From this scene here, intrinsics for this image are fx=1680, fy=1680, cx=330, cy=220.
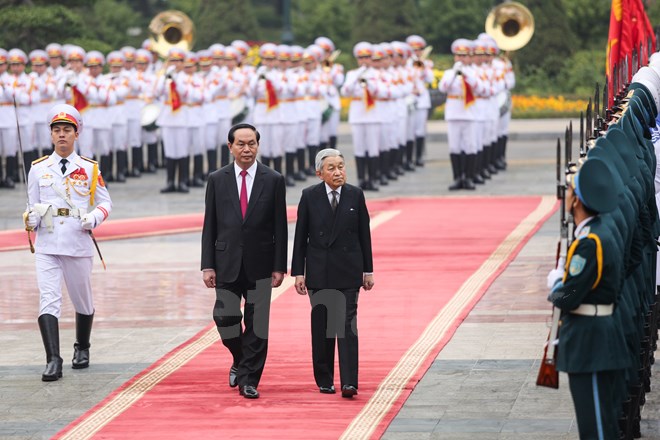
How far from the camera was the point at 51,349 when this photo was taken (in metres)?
10.7

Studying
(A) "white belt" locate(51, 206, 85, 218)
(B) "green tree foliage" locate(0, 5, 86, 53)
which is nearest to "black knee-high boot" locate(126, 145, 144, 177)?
(B) "green tree foliage" locate(0, 5, 86, 53)

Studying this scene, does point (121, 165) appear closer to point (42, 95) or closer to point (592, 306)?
point (42, 95)

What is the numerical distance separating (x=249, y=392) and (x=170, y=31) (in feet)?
67.5

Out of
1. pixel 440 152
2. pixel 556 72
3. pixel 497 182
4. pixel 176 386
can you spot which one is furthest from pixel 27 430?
pixel 556 72

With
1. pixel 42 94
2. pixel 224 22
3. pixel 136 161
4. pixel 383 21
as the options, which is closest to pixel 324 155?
pixel 42 94

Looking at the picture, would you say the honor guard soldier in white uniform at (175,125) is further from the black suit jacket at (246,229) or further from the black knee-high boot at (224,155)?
the black suit jacket at (246,229)

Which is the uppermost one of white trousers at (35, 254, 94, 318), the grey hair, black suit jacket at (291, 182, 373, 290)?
the grey hair

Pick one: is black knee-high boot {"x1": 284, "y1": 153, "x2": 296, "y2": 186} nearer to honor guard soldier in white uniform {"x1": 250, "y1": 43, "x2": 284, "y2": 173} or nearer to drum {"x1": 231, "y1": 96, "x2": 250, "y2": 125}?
honor guard soldier in white uniform {"x1": 250, "y1": 43, "x2": 284, "y2": 173}

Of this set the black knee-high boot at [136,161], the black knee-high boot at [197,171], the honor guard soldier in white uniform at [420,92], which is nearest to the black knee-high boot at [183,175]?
the black knee-high boot at [197,171]

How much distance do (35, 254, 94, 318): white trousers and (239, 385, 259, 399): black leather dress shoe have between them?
158 cm

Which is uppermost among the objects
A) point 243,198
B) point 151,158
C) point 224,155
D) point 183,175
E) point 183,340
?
point 243,198

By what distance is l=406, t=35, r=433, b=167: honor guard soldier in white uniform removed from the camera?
26672 millimetres

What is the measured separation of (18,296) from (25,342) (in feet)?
7.84

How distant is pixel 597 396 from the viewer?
7492 mm
